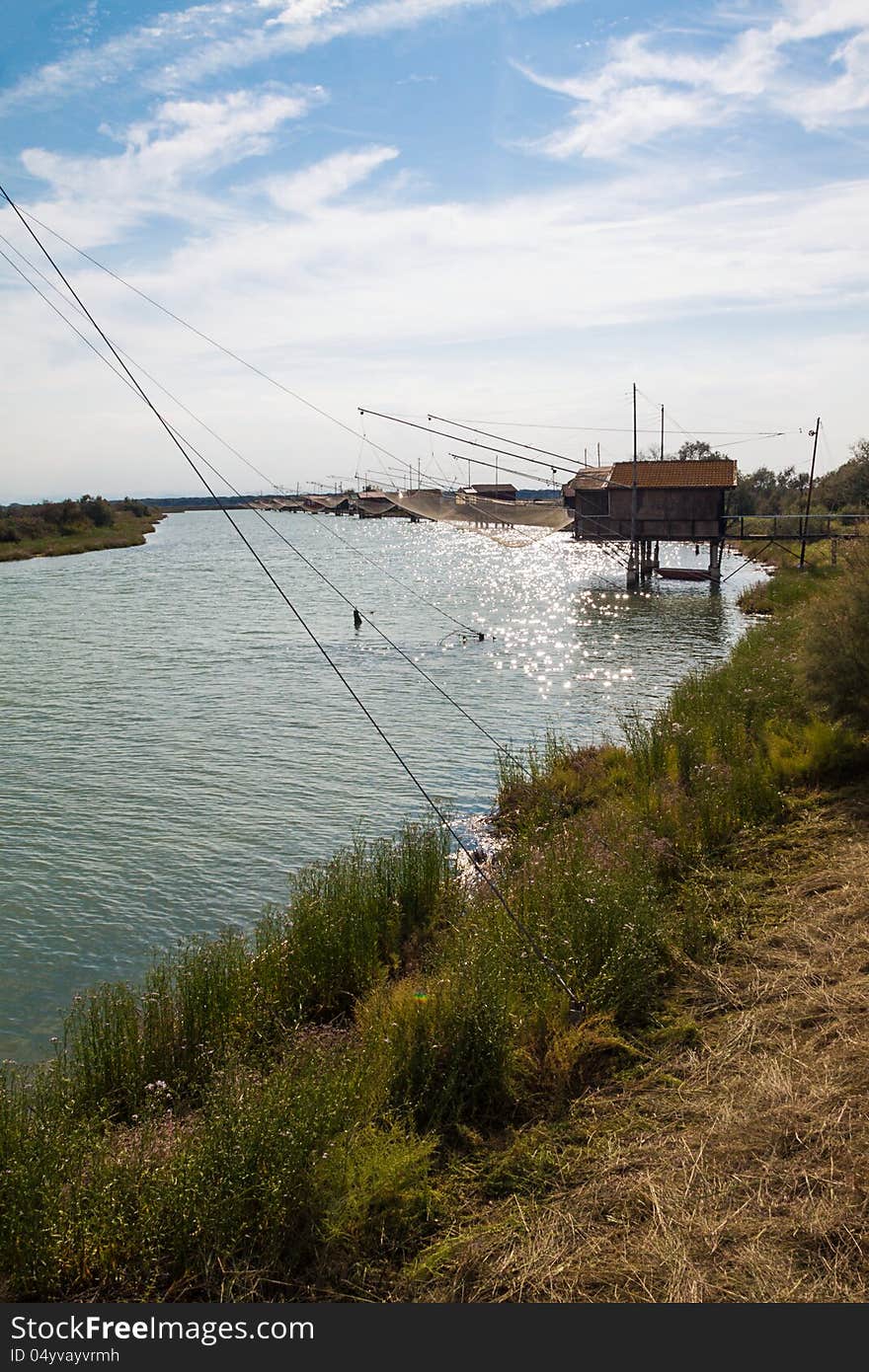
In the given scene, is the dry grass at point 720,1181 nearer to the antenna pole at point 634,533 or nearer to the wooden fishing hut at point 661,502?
the antenna pole at point 634,533

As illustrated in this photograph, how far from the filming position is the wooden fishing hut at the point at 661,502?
51188 mm

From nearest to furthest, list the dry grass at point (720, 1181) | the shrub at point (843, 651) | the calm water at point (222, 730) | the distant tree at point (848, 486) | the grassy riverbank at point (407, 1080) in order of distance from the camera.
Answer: the dry grass at point (720, 1181) → the grassy riverbank at point (407, 1080) → the calm water at point (222, 730) → the shrub at point (843, 651) → the distant tree at point (848, 486)

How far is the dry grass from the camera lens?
477 centimetres

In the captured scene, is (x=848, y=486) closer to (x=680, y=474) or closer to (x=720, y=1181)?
(x=680, y=474)

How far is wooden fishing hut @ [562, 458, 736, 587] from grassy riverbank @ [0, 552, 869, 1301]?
4072cm

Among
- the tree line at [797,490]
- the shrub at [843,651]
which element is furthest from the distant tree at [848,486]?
the shrub at [843,651]

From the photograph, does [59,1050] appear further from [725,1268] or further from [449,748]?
[449,748]

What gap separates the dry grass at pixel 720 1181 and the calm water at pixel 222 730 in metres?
5.98

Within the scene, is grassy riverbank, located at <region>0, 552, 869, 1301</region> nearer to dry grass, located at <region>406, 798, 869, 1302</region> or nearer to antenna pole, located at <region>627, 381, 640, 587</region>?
dry grass, located at <region>406, 798, 869, 1302</region>

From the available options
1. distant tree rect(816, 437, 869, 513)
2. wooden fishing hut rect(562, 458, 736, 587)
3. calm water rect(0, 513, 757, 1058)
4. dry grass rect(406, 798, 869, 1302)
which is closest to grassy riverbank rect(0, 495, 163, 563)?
calm water rect(0, 513, 757, 1058)

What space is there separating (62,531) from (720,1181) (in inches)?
4203

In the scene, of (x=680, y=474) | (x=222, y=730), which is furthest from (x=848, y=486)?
(x=222, y=730)

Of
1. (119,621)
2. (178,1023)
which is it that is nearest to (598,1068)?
(178,1023)

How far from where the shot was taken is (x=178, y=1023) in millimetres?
8273
